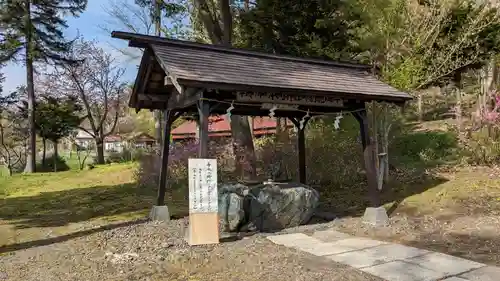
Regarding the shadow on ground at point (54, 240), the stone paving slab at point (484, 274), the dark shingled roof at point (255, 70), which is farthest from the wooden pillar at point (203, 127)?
the stone paving slab at point (484, 274)

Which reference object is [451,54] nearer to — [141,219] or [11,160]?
[141,219]

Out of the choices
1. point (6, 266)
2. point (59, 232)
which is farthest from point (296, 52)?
point (6, 266)

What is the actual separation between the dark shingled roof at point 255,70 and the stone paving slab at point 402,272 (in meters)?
3.22

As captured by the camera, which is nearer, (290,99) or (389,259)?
(389,259)

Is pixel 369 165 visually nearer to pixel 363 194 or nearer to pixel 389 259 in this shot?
pixel 389 259

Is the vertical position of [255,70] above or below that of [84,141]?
above

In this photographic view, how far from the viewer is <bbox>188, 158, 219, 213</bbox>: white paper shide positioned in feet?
21.2

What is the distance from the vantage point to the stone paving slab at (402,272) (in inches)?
190

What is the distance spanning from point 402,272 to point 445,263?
0.76m

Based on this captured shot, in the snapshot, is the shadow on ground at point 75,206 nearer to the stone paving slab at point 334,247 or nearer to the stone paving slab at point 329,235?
the stone paving slab at point 329,235

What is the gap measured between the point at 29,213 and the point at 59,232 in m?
3.13

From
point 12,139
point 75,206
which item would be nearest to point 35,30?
point 12,139

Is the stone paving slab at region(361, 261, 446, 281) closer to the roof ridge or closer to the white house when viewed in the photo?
the roof ridge

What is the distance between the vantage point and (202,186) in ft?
21.4
